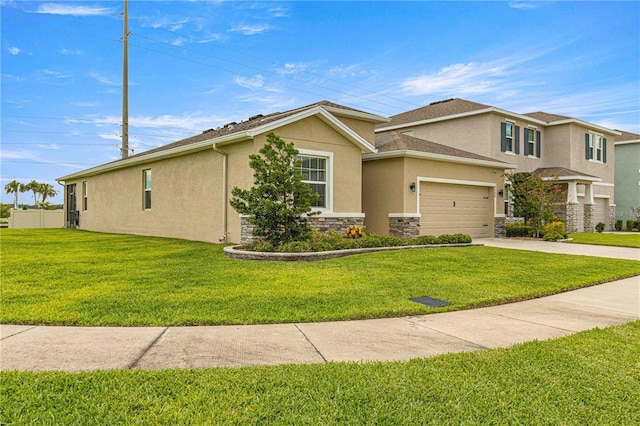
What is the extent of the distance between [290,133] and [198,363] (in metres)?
9.25

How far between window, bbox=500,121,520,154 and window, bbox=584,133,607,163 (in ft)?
20.6

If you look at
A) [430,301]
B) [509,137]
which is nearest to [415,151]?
[509,137]

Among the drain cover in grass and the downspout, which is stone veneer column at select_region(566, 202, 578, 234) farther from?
the drain cover in grass

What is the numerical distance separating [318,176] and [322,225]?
1.50 meters

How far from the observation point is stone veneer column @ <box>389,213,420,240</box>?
47.6 ft

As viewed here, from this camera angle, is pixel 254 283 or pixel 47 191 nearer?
pixel 254 283

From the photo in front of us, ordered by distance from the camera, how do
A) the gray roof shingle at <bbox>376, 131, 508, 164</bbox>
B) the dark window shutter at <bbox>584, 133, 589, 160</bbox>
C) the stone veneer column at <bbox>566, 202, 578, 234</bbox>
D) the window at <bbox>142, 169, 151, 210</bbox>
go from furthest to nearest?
the dark window shutter at <bbox>584, 133, 589, 160</bbox>, the stone veneer column at <bbox>566, 202, 578, 234</bbox>, the window at <bbox>142, 169, 151, 210</bbox>, the gray roof shingle at <bbox>376, 131, 508, 164</bbox>

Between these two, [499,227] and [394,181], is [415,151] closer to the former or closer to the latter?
[394,181]

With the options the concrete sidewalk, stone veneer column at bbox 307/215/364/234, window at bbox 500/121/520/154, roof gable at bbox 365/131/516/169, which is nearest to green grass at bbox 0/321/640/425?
the concrete sidewalk

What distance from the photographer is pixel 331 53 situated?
22.0m

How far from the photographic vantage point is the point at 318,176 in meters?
12.7

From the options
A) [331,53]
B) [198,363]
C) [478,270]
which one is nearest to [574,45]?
[331,53]

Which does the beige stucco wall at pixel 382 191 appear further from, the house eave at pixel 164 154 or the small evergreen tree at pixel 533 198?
the small evergreen tree at pixel 533 198

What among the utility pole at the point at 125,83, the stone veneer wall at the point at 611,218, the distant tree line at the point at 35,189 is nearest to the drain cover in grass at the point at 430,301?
the utility pole at the point at 125,83
